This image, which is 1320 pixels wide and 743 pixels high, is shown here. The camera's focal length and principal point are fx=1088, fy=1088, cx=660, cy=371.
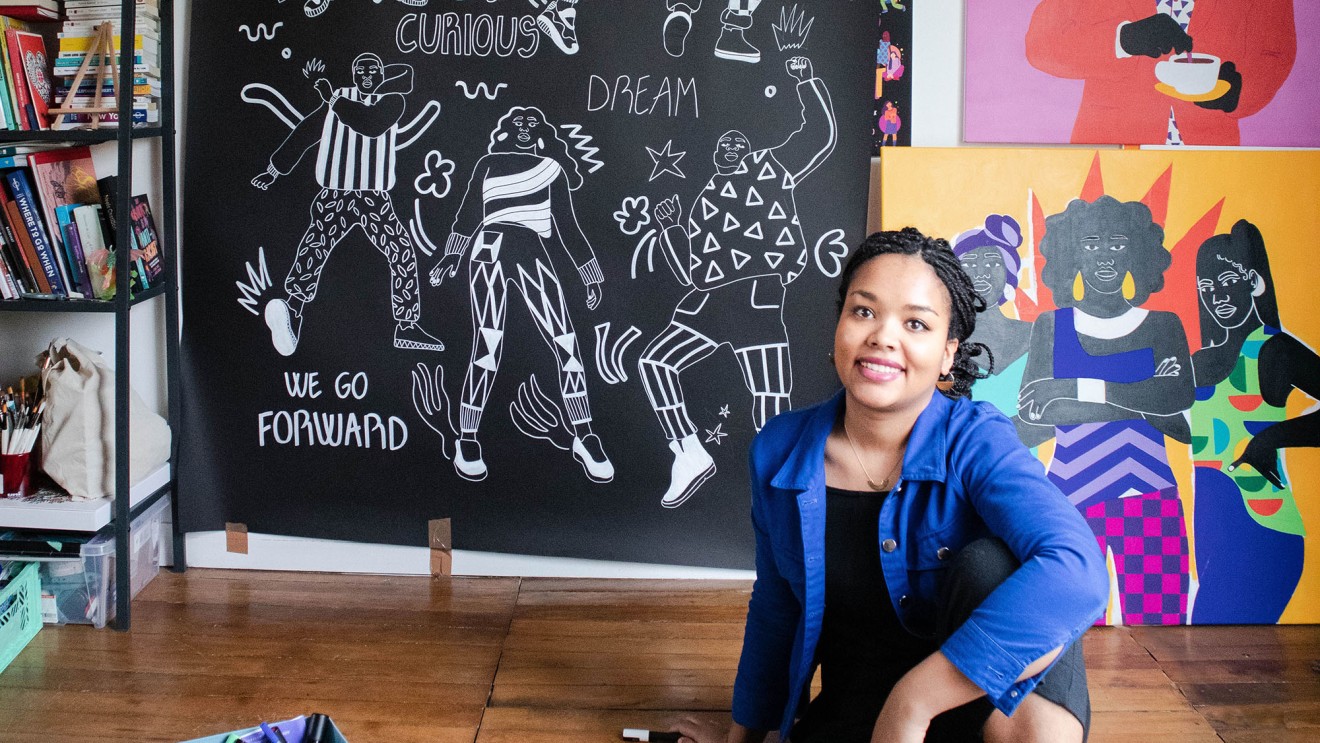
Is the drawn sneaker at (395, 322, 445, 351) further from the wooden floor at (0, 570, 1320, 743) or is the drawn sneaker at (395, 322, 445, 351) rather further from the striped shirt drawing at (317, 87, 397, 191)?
the wooden floor at (0, 570, 1320, 743)

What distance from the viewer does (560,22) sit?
2744mm

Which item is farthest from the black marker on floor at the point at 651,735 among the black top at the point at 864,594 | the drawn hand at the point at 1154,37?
the drawn hand at the point at 1154,37

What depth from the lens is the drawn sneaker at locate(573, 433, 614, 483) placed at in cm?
288

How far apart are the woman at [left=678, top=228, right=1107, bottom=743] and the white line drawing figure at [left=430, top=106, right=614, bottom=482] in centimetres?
100

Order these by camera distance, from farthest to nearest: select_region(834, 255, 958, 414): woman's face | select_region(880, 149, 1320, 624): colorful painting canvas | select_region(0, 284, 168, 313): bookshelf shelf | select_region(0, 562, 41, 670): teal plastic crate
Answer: select_region(880, 149, 1320, 624): colorful painting canvas < select_region(0, 284, 168, 313): bookshelf shelf < select_region(0, 562, 41, 670): teal plastic crate < select_region(834, 255, 958, 414): woman's face

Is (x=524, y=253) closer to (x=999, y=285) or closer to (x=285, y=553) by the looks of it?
(x=285, y=553)

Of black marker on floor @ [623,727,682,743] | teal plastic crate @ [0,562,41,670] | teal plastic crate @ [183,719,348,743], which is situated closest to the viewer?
teal plastic crate @ [183,719,348,743]

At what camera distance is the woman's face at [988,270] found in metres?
2.69

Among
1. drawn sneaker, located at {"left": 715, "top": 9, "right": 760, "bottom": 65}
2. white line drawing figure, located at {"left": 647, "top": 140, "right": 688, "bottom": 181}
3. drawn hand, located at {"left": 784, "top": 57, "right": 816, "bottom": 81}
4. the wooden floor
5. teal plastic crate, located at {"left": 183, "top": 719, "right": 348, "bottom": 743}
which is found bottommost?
the wooden floor

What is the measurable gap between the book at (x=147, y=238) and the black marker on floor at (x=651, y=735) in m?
1.66

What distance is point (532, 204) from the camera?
280 cm

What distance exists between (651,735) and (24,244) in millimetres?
1860

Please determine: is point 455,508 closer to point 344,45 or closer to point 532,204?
point 532,204

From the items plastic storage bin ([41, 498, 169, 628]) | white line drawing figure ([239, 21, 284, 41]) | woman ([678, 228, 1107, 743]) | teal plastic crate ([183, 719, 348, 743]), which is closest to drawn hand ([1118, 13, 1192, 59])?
woman ([678, 228, 1107, 743])
